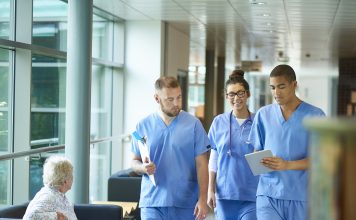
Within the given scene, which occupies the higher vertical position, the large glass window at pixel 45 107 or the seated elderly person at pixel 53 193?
the large glass window at pixel 45 107

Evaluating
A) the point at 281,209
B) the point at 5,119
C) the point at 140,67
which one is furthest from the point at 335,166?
the point at 140,67

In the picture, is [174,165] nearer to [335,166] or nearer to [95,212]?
[95,212]

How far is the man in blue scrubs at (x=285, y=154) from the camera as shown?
11.4 ft

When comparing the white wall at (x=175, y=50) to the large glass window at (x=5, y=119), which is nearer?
the large glass window at (x=5, y=119)

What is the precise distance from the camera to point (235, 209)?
4488 mm

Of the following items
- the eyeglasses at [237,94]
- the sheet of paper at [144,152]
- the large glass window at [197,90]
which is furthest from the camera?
the large glass window at [197,90]

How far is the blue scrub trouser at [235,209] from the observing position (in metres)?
4.43

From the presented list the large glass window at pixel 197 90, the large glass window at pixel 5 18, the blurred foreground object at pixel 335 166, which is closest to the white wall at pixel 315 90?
the large glass window at pixel 197 90

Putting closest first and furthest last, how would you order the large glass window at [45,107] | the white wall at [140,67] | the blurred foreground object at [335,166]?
the blurred foreground object at [335,166] → the large glass window at [45,107] → the white wall at [140,67]

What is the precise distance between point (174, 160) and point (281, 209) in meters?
0.72

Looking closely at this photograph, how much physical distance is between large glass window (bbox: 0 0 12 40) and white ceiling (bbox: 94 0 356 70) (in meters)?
1.77

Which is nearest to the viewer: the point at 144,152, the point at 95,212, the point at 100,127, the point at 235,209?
the point at 144,152

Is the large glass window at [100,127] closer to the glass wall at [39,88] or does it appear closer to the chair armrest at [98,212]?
the glass wall at [39,88]

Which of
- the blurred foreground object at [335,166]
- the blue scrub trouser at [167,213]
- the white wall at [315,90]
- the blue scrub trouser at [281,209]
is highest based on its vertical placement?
the white wall at [315,90]
